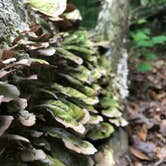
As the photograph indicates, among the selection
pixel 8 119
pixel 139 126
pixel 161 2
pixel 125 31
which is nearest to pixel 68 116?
pixel 8 119

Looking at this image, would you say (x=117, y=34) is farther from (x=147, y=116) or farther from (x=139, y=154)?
(x=139, y=154)

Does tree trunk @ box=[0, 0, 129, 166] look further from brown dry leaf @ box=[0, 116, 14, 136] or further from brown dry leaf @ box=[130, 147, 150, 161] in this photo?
brown dry leaf @ box=[0, 116, 14, 136]

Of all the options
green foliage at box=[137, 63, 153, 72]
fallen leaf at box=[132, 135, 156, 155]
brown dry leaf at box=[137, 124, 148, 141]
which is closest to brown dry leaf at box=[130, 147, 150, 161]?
fallen leaf at box=[132, 135, 156, 155]

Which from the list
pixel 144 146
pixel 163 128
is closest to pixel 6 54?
pixel 144 146

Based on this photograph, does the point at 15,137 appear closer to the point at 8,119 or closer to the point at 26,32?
the point at 8,119

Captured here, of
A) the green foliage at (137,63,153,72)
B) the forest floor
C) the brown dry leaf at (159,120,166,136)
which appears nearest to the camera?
the forest floor

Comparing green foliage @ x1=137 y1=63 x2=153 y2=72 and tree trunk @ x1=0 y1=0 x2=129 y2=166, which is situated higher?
tree trunk @ x1=0 y1=0 x2=129 y2=166

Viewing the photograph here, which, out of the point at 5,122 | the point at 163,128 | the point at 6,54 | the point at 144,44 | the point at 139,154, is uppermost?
the point at 6,54

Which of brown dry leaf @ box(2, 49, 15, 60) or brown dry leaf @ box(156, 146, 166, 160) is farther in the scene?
brown dry leaf @ box(156, 146, 166, 160)
